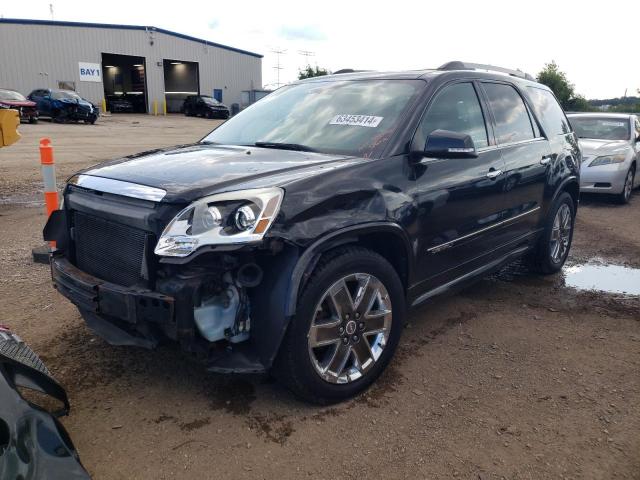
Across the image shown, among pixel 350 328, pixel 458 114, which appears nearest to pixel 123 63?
pixel 458 114

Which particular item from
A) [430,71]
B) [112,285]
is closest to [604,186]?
[430,71]

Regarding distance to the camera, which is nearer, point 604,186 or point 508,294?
point 508,294

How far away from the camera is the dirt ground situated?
2471 mm

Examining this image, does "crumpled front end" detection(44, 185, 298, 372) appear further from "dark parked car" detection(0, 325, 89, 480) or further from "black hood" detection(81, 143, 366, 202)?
"dark parked car" detection(0, 325, 89, 480)

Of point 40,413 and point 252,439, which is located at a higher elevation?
point 40,413

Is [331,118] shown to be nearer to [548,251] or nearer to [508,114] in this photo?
[508,114]

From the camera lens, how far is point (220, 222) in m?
2.48

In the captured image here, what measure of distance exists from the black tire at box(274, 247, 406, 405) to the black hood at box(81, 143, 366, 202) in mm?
487

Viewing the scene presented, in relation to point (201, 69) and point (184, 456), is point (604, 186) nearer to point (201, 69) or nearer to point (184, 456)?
point (184, 456)

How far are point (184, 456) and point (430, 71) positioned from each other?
9.59ft

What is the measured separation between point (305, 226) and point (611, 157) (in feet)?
28.5

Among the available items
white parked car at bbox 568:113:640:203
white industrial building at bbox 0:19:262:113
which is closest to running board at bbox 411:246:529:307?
white parked car at bbox 568:113:640:203

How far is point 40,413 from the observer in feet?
6.92

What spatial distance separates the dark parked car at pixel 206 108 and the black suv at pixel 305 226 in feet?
115
